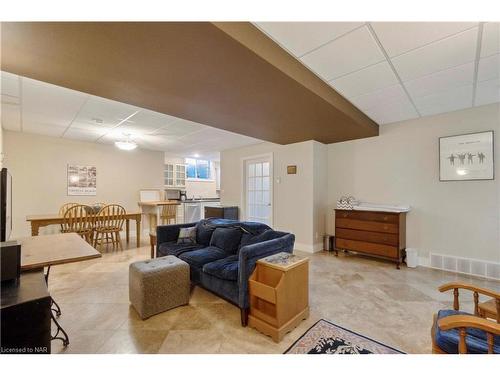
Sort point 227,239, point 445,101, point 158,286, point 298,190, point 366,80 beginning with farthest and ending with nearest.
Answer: point 298,190, point 445,101, point 227,239, point 366,80, point 158,286

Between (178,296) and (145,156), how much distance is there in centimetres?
505

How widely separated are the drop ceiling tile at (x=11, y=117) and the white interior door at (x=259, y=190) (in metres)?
4.26

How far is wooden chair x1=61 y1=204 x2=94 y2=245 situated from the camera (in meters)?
3.97

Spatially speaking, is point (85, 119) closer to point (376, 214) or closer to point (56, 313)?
point (56, 313)

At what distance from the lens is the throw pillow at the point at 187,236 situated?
3199 mm

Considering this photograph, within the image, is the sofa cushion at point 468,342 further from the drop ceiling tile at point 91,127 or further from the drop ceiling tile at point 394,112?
the drop ceiling tile at point 91,127

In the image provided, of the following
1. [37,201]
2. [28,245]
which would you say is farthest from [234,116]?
[37,201]

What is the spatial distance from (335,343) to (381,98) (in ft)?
9.30

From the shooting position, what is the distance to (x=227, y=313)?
216cm

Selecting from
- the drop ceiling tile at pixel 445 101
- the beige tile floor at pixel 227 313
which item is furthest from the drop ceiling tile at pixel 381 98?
the beige tile floor at pixel 227 313

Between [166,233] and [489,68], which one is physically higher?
[489,68]

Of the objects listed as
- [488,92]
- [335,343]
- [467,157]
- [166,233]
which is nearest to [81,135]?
[166,233]

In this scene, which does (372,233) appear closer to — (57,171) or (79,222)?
(79,222)

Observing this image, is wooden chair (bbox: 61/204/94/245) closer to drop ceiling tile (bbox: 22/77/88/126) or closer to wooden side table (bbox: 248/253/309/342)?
drop ceiling tile (bbox: 22/77/88/126)
